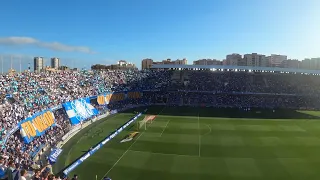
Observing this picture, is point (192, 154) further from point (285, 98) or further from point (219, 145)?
point (285, 98)

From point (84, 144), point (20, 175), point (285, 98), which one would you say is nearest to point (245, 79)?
point (285, 98)

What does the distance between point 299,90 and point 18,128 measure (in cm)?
6678

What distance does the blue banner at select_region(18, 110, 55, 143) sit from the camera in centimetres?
2808

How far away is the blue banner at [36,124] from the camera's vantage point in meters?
28.1

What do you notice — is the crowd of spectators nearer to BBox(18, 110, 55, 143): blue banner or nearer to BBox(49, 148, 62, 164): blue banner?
BBox(18, 110, 55, 143): blue banner

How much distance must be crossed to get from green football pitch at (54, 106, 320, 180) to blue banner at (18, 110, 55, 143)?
3.74 m

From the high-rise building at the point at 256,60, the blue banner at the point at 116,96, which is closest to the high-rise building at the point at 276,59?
the high-rise building at the point at 256,60

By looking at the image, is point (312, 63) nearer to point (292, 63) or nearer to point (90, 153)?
point (292, 63)

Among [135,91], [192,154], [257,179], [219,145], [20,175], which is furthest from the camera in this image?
[135,91]

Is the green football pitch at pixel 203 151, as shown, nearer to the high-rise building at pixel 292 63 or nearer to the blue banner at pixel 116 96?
the blue banner at pixel 116 96

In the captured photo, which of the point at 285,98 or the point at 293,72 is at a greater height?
the point at 293,72

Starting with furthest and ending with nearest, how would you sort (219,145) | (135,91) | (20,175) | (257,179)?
(135,91) < (219,145) < (257,179) < (20,175)

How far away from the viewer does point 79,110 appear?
42094mm

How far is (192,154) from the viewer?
27.4 meters
